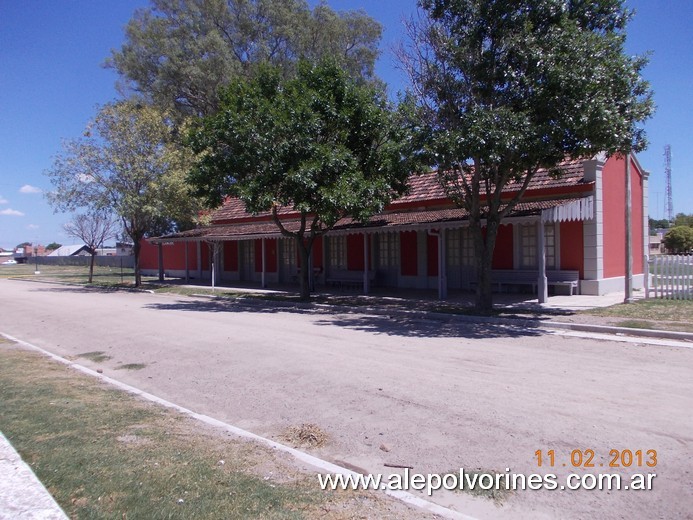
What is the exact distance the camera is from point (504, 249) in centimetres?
2069

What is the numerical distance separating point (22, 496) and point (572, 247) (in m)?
18.1

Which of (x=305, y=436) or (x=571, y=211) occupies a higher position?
(x=571, y=211)

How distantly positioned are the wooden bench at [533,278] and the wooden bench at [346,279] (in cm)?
615

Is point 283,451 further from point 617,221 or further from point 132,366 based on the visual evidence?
point 617,221

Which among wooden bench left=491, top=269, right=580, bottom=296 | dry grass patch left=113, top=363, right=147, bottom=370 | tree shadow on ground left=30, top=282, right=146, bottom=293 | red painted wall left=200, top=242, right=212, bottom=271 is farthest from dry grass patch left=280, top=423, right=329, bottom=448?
red painted wall left=200, top=242, right=212, bottom=271

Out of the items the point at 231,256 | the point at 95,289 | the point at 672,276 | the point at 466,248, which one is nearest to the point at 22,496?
the point at 672,276

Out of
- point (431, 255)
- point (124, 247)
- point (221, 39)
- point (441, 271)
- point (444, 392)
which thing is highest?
point (221, 39)

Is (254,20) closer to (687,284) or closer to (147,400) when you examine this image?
(687,284)

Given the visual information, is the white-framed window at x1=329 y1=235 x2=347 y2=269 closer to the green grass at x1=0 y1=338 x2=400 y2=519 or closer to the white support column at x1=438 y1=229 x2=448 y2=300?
the white support column at x1=438 y1=229 x2=448 y2=300

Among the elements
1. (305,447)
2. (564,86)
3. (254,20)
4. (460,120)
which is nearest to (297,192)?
(460,120)

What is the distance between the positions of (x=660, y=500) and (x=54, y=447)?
5.09m

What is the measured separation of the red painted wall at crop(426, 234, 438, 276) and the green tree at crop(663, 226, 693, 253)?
23.9 m

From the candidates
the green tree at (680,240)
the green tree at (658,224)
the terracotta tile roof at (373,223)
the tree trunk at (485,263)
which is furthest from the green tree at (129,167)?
the green tree at (658,224)

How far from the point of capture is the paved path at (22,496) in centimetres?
388
